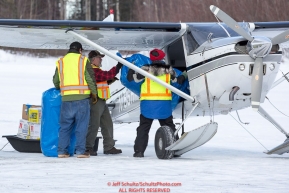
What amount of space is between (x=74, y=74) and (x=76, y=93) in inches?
10.2

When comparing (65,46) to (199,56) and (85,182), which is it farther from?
(85,182)

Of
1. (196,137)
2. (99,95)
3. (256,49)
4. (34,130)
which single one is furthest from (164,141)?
(34,130)

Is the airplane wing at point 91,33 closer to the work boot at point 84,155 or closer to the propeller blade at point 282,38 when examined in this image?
the propeller blade at point 282,38

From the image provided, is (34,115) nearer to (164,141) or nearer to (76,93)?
(76,93)

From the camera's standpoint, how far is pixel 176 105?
1115 centimetres

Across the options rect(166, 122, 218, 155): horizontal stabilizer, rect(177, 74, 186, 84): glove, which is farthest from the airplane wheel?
rect(177, 74, 186, 84): glove

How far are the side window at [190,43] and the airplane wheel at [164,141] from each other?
1.21m

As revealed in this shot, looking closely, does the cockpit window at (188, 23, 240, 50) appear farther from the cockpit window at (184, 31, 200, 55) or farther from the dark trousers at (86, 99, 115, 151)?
the dark trousers at (86, 99, 115, 151)

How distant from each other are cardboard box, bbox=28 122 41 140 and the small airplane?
51.5 inches

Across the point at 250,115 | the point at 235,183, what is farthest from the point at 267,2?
the point at 235,183

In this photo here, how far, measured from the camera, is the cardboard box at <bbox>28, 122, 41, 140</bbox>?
1146cm

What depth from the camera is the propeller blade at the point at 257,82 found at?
956cm

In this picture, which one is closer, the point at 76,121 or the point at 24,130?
the point at 76,121

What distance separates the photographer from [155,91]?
34.4 ft
